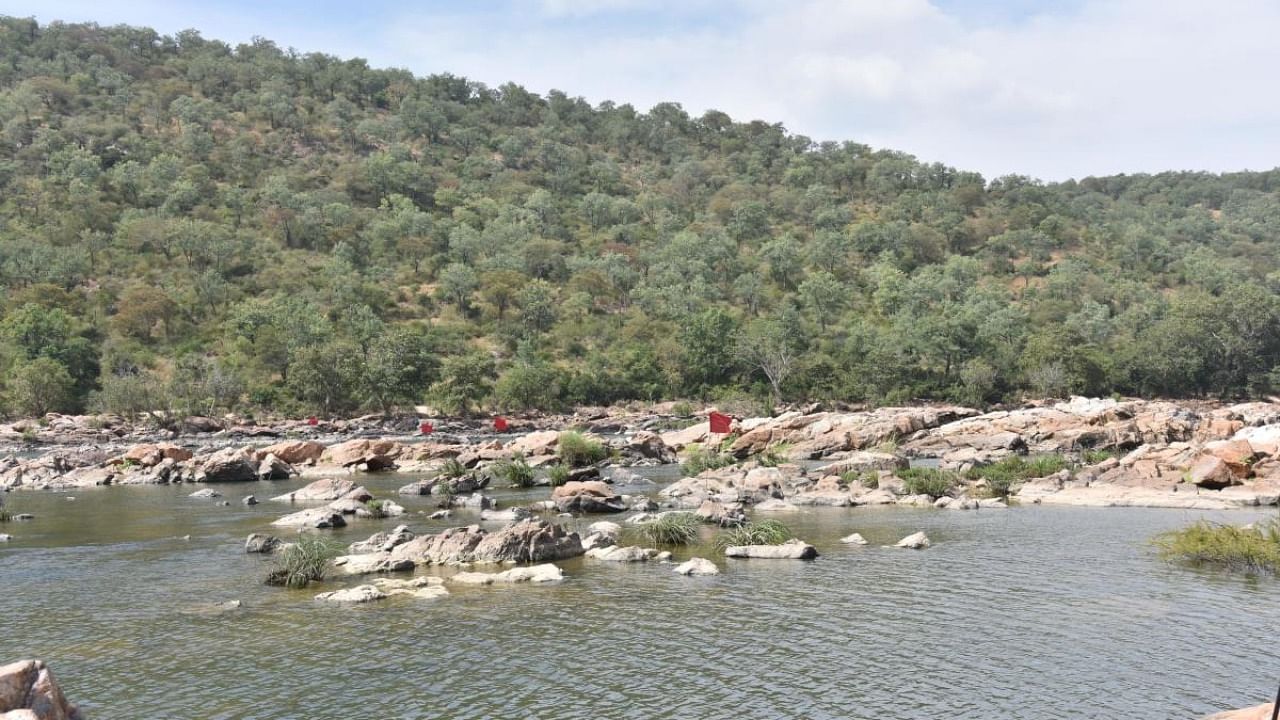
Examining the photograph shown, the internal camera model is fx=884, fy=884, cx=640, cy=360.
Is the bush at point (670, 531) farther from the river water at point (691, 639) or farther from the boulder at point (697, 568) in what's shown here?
the boulder at point (697, 568)

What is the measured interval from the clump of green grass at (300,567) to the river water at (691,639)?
2.18 feet

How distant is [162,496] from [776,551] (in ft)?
119

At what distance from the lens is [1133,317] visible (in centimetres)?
13762

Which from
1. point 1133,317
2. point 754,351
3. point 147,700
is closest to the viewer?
point 147,700

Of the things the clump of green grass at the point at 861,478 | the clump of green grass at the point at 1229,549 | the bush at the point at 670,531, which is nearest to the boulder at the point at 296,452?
the clump of green grass at the point at 861,478

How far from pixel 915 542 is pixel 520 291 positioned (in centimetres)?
11616

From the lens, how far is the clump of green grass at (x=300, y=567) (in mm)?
24891

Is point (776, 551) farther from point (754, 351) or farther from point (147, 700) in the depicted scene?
point (754, 351)

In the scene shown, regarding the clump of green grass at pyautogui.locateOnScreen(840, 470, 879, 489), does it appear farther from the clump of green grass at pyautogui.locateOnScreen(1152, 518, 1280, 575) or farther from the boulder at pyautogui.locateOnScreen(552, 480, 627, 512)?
the clump of green grass at pyautogui.locateOnScreen(1152, 518, 1280, 575)

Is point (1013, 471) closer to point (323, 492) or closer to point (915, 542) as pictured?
point (915, 542)

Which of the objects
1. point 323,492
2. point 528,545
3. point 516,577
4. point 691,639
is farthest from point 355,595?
point 323,492

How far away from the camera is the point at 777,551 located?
91.5 feet

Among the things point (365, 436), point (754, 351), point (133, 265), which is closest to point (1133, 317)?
point (754, 351)

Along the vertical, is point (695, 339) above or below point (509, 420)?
above
